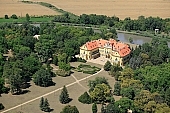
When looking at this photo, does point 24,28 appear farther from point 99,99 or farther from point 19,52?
point 99,99

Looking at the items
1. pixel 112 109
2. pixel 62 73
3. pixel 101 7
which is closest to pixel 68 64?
pixel 62 73

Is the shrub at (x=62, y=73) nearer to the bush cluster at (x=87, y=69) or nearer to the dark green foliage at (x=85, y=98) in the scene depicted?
the bush cluster at (x=87, y=69)

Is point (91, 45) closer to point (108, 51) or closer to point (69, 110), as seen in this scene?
point (108, 51)

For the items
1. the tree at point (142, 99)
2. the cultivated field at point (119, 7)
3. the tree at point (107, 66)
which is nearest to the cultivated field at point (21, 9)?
the cultivated field at point (119, 7)

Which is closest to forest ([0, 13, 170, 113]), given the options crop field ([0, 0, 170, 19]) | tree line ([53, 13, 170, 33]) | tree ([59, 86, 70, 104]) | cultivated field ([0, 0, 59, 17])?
tree line ([53, 13, 170, 33])

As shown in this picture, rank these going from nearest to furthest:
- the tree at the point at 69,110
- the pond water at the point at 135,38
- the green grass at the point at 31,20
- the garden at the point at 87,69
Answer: the tree at the point at 69,110, the garden at the point at 87,69, the pond water at the point at 135,38, the green grass at the point at 31,20

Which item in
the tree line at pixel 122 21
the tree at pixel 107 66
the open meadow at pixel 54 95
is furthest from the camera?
the tree line at pixel 122 21
